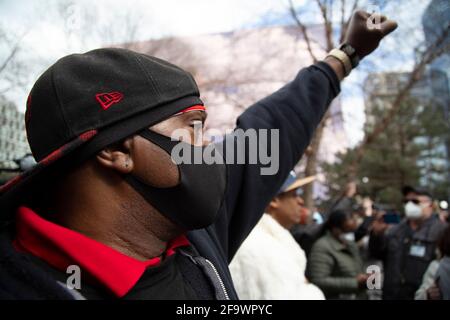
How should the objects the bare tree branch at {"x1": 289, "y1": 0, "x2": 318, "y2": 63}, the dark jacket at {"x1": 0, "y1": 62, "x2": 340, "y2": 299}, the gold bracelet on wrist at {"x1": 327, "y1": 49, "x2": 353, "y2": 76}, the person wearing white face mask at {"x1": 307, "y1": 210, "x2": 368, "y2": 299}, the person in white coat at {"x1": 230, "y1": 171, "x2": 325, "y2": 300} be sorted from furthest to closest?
1. the bare tree branch at {"x1": 289, "y1": 0, "x2": 318, "y2": 63}
2. the person wearing white face mask at {"x1": 307, "y1": 210, "x2": 368, "y2": 299}
3. the person in white coat at {"x1": 230, "y1": 171, "x2": 325, "y2": 300}
4. the gold bracelet on wrist at {"x1": 327, "y1": 49, "x2": 353, "y2": 76}
5. the dark jacket at {"x1": 0, "y1": 62, "x2": 340, "y2": 299}

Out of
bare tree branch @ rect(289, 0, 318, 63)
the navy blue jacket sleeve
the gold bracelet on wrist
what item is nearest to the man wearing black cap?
the navy blue jacket sleeve

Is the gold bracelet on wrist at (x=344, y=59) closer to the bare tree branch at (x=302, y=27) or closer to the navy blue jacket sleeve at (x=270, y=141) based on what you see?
the navy blue jacket sleeve at (x=270, y=141)

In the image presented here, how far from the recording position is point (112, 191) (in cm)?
118

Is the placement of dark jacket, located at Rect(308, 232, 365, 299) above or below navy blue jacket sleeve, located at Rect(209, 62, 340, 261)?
below

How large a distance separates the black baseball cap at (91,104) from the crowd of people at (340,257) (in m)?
1.33

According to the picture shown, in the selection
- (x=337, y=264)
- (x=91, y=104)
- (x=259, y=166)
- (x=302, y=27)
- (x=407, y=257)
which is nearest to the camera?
(x=91, y=104)

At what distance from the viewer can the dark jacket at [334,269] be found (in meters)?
3.93

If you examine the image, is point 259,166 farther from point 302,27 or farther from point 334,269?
point 302,27

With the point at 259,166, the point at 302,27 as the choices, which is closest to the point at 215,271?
the point at 259,166

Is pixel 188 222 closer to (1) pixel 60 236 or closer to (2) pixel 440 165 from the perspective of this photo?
(1) pixel 60 236

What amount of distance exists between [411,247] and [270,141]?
4104 millimetres

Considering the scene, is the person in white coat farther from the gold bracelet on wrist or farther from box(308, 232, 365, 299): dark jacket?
box(308, 232, 365, 299): dark jacket

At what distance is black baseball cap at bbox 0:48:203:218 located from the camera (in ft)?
3.54

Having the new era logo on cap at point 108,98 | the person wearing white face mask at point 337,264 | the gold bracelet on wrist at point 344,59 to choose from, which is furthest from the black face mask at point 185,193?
the person wearing white face mask at point 337,264
